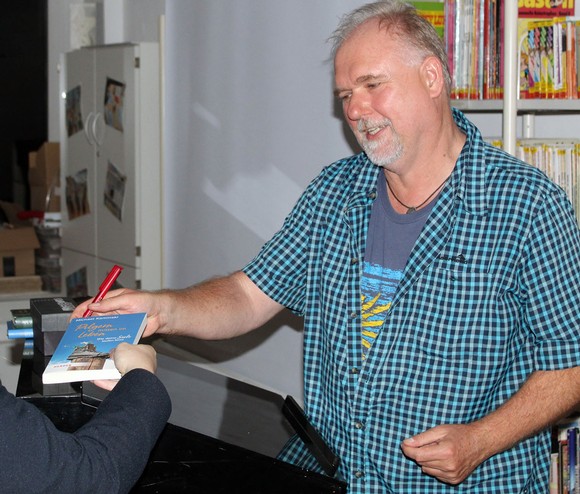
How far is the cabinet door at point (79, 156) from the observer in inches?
179

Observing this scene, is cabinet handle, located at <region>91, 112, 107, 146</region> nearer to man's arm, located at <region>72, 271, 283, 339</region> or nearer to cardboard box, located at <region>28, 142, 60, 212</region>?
cardboard box, located at <region>28, 142, 60, 212</region>

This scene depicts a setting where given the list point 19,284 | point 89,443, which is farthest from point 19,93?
point 89,443

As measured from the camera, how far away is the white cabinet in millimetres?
4121

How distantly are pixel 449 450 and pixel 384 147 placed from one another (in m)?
0.55

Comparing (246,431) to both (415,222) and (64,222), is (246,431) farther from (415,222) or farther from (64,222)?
(64,222)

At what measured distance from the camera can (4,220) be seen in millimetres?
5484

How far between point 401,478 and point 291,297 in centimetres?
45

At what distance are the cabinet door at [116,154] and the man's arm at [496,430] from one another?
9.70 feet

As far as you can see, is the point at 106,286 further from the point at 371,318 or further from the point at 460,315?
the point at 460,315

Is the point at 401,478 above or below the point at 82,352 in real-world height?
below

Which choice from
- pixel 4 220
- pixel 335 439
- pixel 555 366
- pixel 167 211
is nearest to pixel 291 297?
pixel 335 439

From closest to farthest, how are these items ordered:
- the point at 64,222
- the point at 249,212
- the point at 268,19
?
the point at 268,19 < the point at 249,212 < the point at 64,222

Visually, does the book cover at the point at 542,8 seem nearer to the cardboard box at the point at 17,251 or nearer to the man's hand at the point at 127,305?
the man's hand at the point at 127,305

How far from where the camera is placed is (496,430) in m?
1.42
